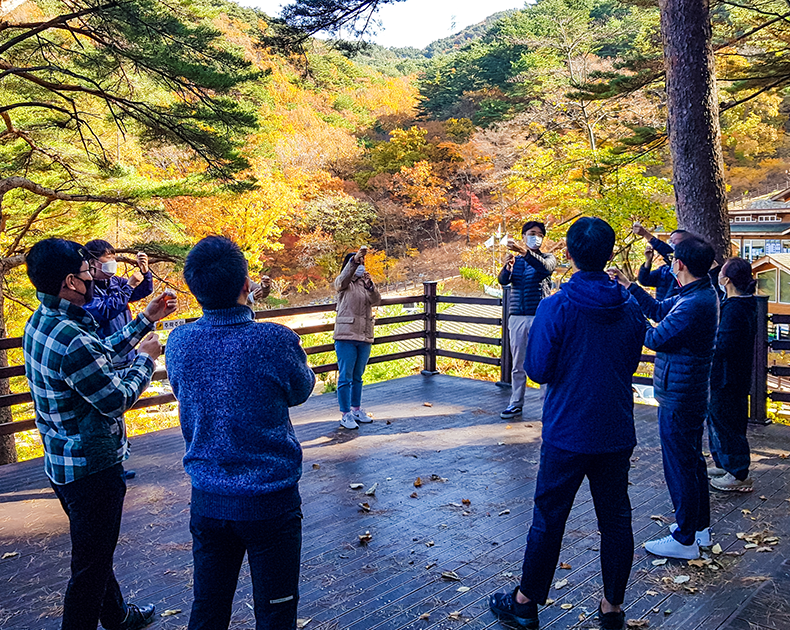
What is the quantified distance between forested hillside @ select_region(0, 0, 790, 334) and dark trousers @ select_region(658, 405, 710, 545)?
5.24 m

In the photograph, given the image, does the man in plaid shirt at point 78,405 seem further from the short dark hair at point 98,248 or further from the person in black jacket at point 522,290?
the person in black jacket at point 522,290

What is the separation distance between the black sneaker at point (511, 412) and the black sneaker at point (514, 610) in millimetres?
3428

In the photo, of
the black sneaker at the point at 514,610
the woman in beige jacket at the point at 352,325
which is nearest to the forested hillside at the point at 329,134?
the woman in beige jacket at the point at 352,325

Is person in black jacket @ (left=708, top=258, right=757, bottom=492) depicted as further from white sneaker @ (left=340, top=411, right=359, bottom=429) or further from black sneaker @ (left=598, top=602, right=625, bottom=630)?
white sneaker @ (left=340, top=411, right=359, bottom=429)

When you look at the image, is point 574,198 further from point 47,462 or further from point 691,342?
point 47,462

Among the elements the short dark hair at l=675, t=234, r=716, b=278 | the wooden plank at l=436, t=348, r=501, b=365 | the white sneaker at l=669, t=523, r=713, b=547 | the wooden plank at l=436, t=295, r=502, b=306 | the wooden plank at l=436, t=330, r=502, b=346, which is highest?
the short dark hair at l=675, t=234, r=716, b=278

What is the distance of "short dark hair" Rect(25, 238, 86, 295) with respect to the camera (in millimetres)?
2266

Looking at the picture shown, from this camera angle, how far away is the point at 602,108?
16.8 m

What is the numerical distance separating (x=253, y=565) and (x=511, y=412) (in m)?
4.63

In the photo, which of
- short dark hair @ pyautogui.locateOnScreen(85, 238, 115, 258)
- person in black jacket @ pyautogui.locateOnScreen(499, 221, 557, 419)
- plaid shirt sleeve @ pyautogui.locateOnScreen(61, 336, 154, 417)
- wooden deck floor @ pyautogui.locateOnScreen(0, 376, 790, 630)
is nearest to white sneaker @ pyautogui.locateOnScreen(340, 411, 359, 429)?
wooden deck floor @ pyautogui.locateOnScreen(0, 376, 790, 630)

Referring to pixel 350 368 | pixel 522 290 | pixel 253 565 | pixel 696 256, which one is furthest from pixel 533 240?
pixel 253 565

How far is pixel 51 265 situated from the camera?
227cm

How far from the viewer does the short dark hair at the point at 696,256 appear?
297 cm

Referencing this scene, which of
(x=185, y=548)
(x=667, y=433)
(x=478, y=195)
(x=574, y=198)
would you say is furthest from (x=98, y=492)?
(x=478, y=195)
